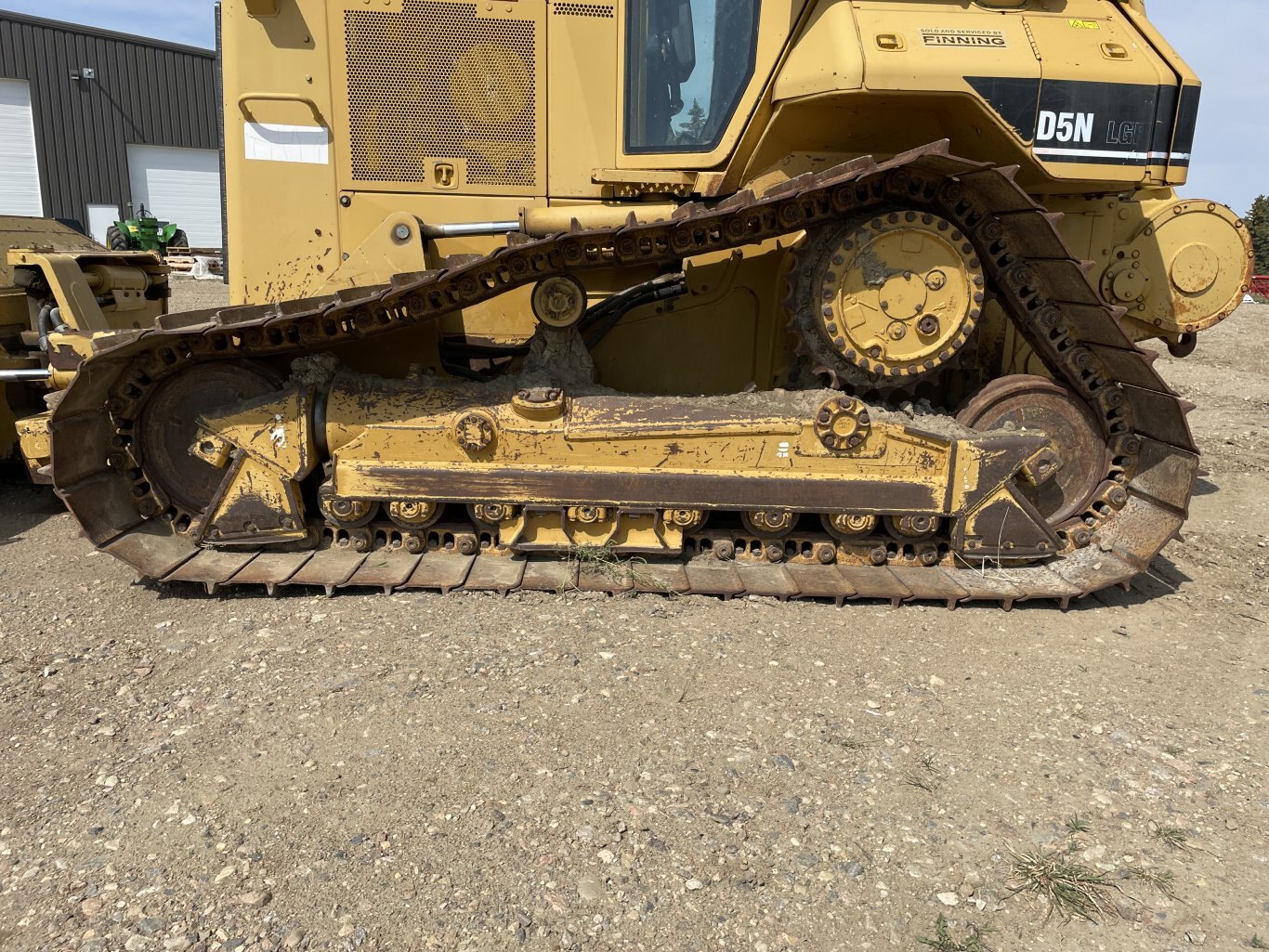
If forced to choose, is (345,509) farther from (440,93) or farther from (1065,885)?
(1065,885)

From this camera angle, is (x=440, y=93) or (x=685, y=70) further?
(x=440, y=93)

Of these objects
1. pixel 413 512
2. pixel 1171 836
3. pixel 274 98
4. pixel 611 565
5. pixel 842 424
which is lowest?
pixel 1171 836

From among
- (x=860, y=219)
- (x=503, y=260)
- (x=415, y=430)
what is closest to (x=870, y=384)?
(x=860, y=219)

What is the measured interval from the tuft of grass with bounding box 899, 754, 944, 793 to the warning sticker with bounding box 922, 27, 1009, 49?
10.7 ft

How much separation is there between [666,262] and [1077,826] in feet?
10.2

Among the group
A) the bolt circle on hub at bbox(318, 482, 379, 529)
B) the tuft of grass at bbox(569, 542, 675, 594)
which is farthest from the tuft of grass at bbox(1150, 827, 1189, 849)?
the bolt circle on hub at bbox(318, 482, 379, 529)

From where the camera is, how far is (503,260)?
4.12 meters

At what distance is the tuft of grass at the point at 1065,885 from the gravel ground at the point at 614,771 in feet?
0.08

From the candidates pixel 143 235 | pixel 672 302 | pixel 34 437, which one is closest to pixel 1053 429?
pixel 672 302

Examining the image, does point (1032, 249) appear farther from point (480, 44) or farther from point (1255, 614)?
point (480, 44)

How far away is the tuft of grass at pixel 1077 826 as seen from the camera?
2744 mm

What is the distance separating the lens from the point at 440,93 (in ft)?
15.3

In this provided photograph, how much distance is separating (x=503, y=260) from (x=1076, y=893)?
3350 millimetres

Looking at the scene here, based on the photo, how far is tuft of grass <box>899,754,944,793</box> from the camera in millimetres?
2936
